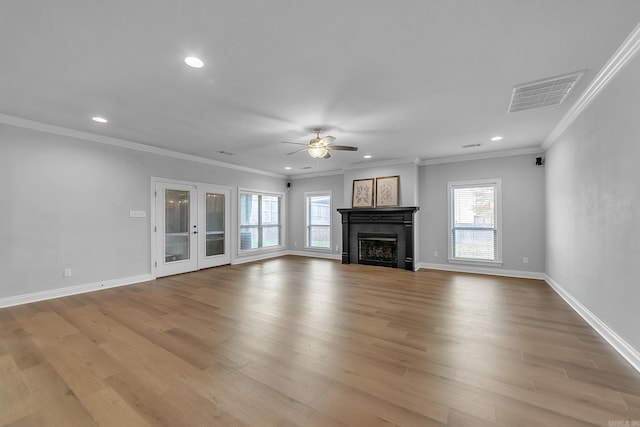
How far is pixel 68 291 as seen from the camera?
427cm

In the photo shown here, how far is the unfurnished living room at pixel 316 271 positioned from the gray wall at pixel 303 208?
1985 millimetres

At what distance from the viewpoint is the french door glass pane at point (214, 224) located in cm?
659

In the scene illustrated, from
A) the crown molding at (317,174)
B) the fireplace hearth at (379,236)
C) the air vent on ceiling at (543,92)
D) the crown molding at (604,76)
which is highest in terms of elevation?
the air vent on ceiling at (543,92)

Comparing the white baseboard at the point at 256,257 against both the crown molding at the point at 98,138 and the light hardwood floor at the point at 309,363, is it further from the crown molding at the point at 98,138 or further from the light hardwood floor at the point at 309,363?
the light hardwood floor at the point at 309,363

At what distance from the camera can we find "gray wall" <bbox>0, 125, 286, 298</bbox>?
3.79m

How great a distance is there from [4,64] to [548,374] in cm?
563

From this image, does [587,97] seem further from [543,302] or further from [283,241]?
[283,241]

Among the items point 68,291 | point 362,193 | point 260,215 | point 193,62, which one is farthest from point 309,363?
point 260,215

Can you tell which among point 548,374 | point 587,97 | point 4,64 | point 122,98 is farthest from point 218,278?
point 587,97

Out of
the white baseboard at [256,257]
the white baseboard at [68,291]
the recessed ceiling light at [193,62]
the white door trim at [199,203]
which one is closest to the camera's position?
the recessed ceiling light at [193,62]

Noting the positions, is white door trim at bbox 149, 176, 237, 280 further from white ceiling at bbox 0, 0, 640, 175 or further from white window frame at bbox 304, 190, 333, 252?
white window frame at bbox 304, 190, 333, 252

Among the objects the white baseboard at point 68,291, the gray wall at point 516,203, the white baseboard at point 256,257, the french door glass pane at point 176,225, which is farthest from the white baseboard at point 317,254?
the white baseboard at point 68,291

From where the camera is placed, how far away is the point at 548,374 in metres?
2.09

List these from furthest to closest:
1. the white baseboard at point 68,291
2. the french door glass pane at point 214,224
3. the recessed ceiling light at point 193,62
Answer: the french door glass pane at point 214,224 → the white baseboard at point 68,291 → the recessed ceiling light at point 193,62
